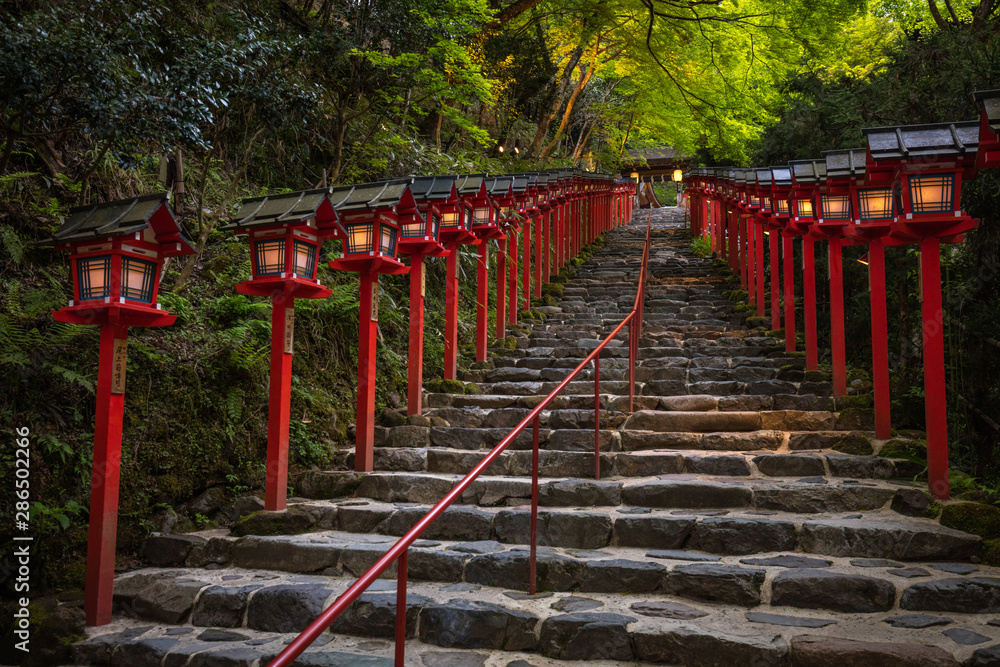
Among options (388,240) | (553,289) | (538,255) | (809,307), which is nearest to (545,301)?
(553,289)

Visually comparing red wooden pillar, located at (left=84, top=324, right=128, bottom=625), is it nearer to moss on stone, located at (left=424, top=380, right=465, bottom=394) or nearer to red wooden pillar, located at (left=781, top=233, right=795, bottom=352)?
moss on stone, located at (left=424, top=380, right=465, bottom=394)

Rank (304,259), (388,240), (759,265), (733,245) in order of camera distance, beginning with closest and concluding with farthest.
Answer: (304,259) → (388,240) → (759,265) → (733,245)

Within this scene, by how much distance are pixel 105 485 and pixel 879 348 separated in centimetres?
598

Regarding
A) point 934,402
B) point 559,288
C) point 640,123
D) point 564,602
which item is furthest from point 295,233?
point 640,123

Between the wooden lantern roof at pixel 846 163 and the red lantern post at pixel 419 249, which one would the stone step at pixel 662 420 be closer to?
the red lantern post at pixel 419 249

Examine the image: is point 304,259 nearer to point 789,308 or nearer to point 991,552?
point 991,552

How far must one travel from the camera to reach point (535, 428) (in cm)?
429

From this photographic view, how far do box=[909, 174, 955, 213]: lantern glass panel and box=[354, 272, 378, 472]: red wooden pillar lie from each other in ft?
14.2

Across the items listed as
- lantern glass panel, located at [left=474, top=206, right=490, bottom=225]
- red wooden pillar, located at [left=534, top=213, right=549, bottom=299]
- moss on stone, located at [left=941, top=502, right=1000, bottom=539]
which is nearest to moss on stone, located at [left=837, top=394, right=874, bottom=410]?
moss on stone, located at [left=941, top=502, right=1000, bottom=539]

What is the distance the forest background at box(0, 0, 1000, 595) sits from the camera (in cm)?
450

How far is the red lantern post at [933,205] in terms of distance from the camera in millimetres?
4676

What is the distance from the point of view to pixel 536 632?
3.50 metres

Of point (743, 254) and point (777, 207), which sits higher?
point (743, 254)

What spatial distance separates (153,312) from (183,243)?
0.47 m
